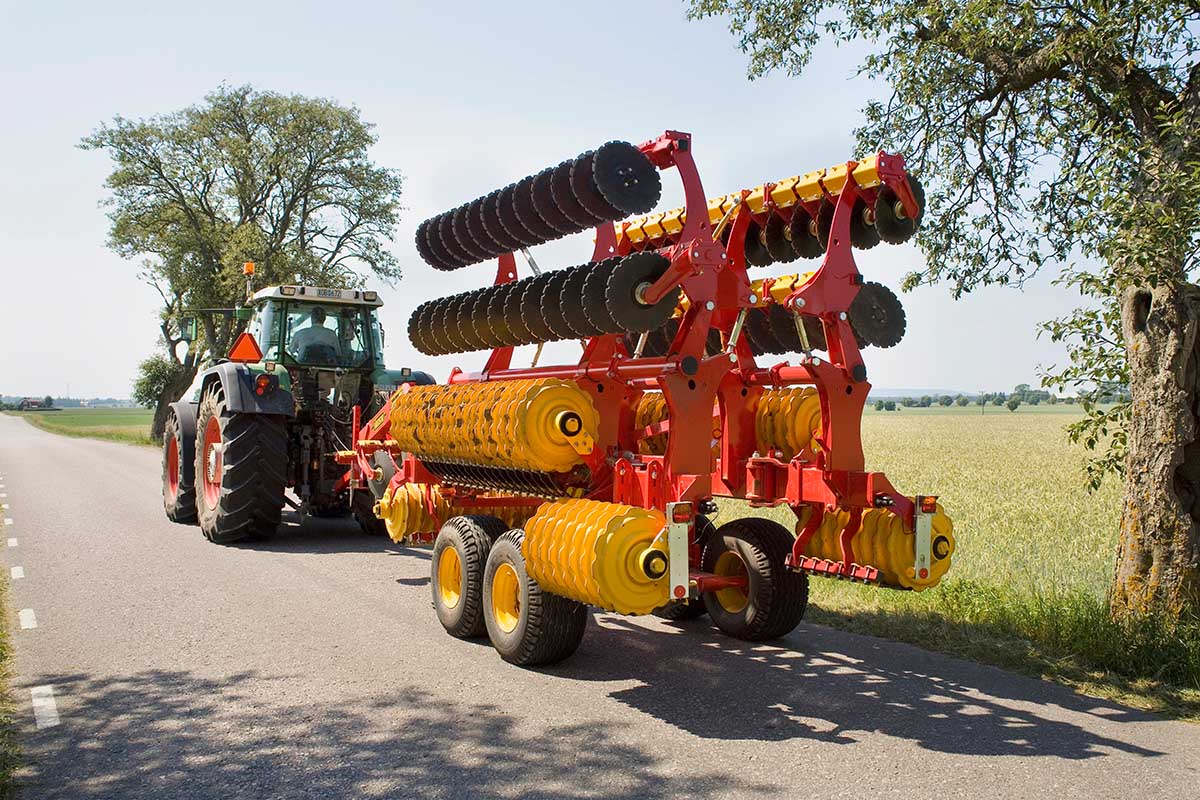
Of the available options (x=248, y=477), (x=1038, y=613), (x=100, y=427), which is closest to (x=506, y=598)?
(x=1038, y=613)

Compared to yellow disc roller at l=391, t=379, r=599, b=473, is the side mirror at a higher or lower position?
higher

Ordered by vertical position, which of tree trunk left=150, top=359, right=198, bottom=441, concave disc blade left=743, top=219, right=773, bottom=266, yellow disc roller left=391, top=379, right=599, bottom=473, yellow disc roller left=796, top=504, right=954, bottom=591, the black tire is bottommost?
the black tire

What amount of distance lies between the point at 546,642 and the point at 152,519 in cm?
846

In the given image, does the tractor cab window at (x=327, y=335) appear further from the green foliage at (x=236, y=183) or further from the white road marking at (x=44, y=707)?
the green foliage at (x=236, y=183)

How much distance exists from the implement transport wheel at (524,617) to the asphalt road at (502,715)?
13cm

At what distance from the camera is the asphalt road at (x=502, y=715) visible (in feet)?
13.9

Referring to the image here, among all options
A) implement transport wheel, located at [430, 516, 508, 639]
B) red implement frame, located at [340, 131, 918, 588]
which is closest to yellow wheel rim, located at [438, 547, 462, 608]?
implement transport wheel, located at [430, 516, 508, 639]

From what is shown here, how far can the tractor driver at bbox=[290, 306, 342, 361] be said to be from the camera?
12.0 m

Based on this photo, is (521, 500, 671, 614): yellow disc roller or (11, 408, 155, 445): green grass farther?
(11, 408, 155, 445): green grass

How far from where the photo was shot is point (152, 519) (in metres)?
12.6

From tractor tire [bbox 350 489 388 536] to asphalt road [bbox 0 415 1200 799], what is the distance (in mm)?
3253

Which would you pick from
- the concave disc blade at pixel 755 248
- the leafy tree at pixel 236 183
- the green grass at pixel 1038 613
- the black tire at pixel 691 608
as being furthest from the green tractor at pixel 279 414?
the leafy tree at pixel 236 183

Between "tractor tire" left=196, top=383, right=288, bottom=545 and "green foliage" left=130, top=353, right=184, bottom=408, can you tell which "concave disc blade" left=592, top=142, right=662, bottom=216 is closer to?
"tractor tire" left=196, top=383, right=288, bottom=545

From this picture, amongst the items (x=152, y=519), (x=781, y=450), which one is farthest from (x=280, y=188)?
(x=781, y=450)
